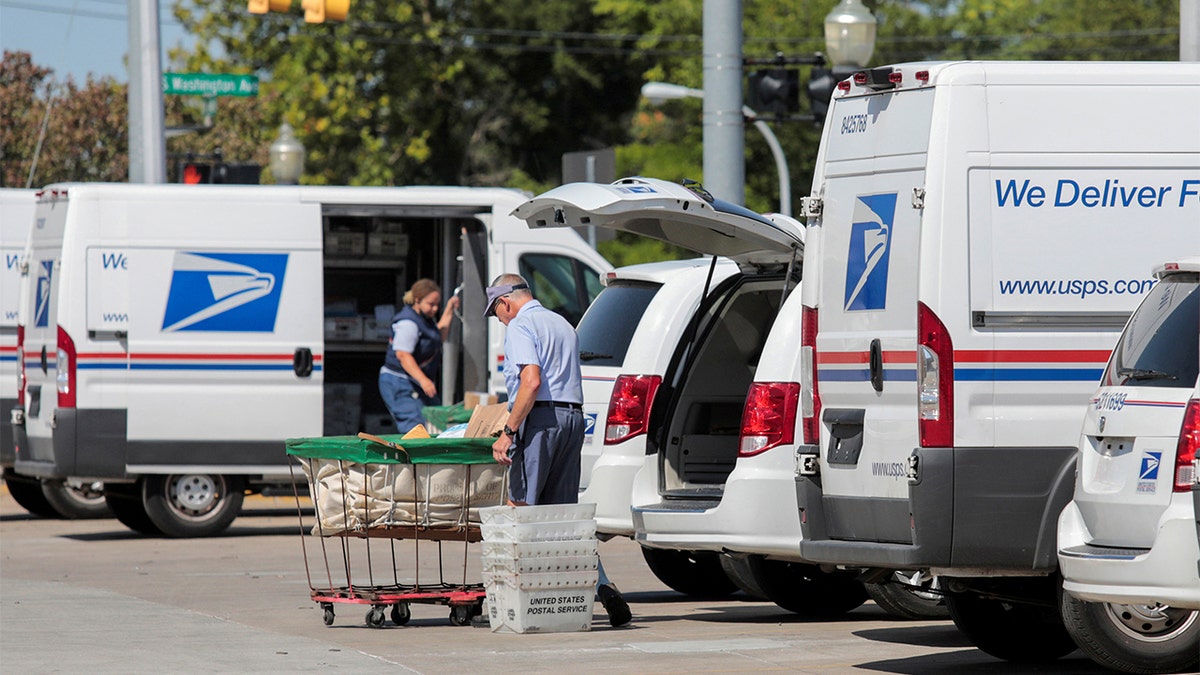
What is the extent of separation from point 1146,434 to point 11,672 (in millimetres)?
4870

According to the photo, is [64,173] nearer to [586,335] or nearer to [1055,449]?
[586,335]

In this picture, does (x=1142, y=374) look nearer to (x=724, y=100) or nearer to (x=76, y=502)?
(x=724, y=100)

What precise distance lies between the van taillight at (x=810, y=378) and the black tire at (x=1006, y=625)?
3.16 ft

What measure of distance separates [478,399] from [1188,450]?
360 inches

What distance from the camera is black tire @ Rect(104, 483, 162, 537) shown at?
52.7 ft

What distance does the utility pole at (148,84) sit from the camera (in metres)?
20.6

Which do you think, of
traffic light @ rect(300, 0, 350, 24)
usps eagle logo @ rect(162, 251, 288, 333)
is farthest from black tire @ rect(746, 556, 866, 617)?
traffic light @ rect(300, 0, 350, 24)

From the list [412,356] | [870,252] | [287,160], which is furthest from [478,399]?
[287,160]

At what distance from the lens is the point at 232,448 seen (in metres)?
15.6

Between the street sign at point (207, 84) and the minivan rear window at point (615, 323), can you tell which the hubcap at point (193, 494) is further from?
the street sign at point (207, 84)

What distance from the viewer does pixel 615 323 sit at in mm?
11664

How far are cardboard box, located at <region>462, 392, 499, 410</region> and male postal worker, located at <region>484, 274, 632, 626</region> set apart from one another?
448cm

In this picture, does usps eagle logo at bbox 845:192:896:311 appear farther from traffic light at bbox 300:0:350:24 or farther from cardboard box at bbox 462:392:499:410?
traffic light at bbox 300:0:350:24

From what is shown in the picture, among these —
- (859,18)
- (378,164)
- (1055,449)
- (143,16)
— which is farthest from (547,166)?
(1055,449)
